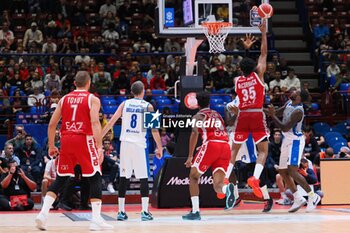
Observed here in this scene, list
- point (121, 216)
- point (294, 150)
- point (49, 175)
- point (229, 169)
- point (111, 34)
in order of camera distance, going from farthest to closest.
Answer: point (111, 34) < point (49, 175) < point (294, 150) < point (229, 169) < point (121, 216)

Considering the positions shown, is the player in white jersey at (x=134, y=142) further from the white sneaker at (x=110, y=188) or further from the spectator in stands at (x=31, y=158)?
the spectator in stands at (x=31, y=158)

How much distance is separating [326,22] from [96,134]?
17.9m

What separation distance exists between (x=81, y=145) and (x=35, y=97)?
9.86 metres

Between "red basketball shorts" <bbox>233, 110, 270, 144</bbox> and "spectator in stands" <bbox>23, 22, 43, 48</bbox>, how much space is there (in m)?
12.8

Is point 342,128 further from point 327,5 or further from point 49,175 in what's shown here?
point 49,175

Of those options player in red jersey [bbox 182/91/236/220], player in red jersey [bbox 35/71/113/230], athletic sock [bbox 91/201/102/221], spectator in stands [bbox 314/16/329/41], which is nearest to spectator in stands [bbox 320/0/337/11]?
spectator in stands [bbox 314/16/329/41]

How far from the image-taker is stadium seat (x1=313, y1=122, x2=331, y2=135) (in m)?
21.7

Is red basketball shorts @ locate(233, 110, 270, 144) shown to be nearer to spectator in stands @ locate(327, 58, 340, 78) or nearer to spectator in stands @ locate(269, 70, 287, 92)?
spectator in stands @ locate(269, 70, 287, 92)

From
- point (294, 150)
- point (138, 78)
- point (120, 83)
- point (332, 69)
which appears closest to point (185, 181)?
point (294, 150)

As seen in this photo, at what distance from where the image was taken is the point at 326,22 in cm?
2727

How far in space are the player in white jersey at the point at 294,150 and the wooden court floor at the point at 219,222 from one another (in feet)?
0.81

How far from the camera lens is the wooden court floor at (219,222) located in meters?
10.8

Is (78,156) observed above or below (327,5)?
below

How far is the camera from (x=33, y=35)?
24.7m
